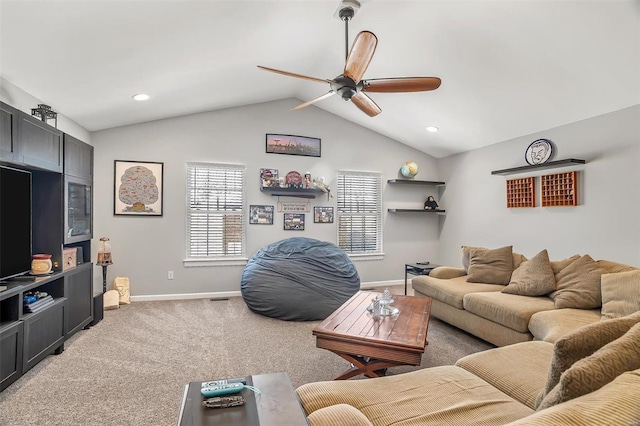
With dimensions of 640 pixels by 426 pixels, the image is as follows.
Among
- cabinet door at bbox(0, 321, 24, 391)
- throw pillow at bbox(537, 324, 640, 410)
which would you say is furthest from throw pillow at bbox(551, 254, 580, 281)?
cabinet door at bbox(0, 321, 24, 391)

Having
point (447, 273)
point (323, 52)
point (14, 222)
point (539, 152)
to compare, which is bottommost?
point (447, 273)

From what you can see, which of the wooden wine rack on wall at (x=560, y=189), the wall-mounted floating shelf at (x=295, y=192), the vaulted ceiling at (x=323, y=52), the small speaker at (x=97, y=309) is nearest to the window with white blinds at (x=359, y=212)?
the wall-mounted floating shelf at (x=295, y=192)

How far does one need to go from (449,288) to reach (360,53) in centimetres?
272

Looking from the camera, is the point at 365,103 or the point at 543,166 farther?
the point at 543,166

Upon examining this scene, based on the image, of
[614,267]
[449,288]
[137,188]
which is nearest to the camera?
[614,267]

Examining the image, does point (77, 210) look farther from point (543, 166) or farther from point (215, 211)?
point (543, 166)

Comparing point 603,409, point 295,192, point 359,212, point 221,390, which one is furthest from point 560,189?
point 221,390

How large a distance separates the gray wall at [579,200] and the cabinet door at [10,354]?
5.49 metres

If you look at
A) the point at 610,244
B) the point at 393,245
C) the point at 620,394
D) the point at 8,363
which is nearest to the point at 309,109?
the point at 393,245

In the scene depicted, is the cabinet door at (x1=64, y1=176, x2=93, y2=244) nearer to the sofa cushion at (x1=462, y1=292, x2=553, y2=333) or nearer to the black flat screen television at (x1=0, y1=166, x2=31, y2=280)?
the black flat screen television at (x1=0, y1=166, x2=31, y2=280)

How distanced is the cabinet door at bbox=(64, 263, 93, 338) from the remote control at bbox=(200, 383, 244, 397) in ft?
8.94

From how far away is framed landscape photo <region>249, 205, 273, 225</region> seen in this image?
5555mm

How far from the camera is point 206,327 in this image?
3.89m

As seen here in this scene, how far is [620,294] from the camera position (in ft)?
8.67
